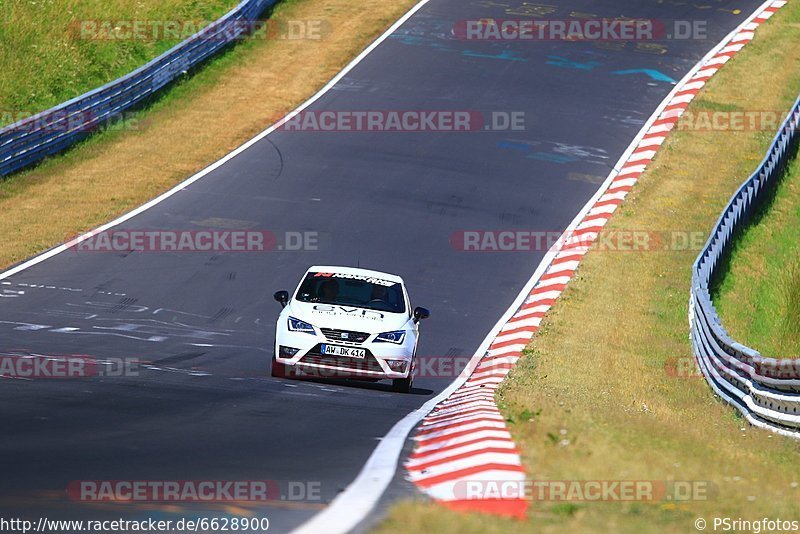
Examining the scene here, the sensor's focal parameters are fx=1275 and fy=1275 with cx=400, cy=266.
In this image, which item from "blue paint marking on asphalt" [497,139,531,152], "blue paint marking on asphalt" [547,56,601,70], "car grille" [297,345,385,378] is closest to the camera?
"car grille" [297,345,385,378]

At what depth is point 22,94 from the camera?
31453mm

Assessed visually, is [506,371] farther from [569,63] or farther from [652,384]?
[569,63]

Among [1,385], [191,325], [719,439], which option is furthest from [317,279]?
[719,439]

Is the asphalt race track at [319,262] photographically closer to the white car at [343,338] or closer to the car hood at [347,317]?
the white car at [343,338]

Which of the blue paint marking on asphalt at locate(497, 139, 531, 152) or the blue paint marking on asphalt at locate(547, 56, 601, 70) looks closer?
the blue paint marking on asphalt at locate(497, 139, 531, 152)

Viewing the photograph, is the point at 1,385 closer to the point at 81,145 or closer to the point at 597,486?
the point at 597,486

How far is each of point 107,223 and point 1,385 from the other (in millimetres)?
11104

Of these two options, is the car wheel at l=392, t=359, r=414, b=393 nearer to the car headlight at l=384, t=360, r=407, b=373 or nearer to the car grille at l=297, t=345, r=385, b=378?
the car headlight at l=384, t=360, r=407, b=373

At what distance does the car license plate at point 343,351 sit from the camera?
52.4 feet

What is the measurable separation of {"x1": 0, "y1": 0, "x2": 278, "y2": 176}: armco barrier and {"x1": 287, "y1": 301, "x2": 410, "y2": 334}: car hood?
13.1 metres

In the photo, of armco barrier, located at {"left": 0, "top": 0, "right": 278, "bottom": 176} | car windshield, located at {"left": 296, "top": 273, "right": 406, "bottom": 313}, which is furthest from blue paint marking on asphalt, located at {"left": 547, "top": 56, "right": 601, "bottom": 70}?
car windshield, located at {"left": 296, "top": 273, "right": 406, "bottom": 313}

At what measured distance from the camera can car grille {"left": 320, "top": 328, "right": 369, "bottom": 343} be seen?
1598 centimetres

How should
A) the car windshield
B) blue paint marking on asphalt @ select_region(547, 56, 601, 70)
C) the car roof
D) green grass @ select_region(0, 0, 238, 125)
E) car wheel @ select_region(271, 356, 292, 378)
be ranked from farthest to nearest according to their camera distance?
1. blue paint marking on asphalt @ select_region(547, 56, 601, 70)
2. green grass @ select_region(0, 0, 238, 125)
3. the car roof
4. the car windshield
5. car wheel @ select_region(271, 356, 292, 378)

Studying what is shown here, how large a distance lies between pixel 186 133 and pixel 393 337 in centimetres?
1565
